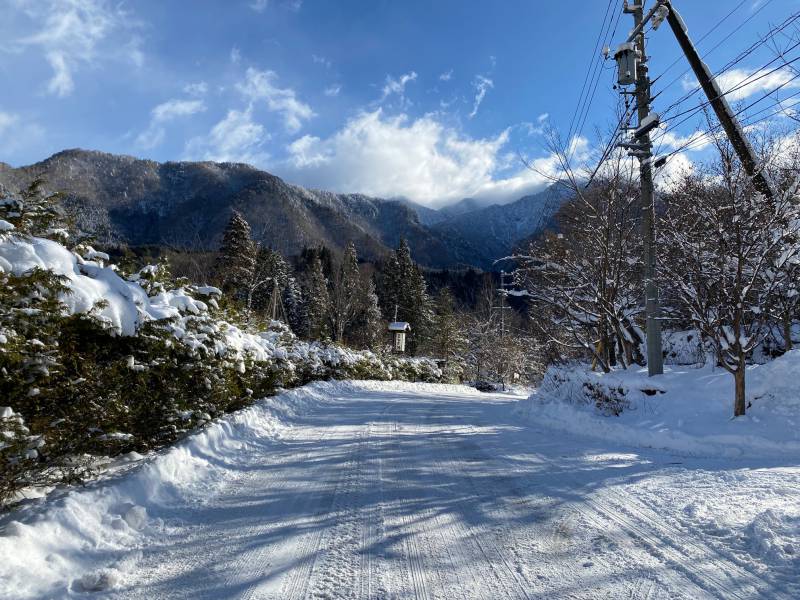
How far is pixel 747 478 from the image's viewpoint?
4742mm

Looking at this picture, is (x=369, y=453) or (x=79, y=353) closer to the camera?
Result: (x=79, y=353)

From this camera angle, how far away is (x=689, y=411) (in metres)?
7.73

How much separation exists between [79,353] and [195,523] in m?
1.79

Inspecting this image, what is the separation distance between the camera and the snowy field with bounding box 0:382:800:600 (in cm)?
282

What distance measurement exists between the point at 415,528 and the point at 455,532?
31 centimetres

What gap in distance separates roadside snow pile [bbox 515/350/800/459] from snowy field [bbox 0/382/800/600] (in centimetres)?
37

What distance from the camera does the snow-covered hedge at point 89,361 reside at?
3.41 metres

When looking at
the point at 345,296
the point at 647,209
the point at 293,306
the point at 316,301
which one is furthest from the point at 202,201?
the point at 647,209

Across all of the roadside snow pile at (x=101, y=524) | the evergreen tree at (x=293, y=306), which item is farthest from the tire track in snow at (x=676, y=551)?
the evergreen tree at (x=293, y=306)

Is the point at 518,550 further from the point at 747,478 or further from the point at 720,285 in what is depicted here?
the point at 720,285

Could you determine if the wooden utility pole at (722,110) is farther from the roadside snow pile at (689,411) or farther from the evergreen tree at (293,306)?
the evergreen tree at (293,306)

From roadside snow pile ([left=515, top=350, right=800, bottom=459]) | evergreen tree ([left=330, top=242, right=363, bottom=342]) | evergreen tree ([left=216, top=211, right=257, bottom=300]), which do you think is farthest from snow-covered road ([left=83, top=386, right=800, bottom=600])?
evergreen tree ([left=330, top=242, right=363, bottom=342])

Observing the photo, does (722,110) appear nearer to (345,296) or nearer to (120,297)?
(120,297)

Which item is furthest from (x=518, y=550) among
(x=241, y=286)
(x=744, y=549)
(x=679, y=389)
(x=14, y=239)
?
(x=241, y=286)
